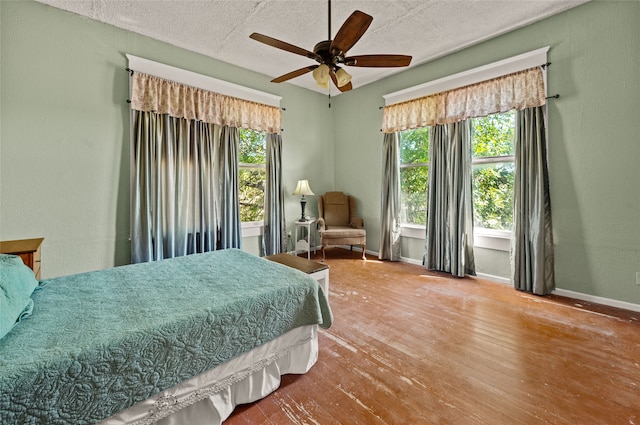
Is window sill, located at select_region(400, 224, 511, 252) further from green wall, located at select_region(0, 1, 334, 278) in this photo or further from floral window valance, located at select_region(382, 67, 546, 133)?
green wall, located at select_region(0, 1, 334, 278)

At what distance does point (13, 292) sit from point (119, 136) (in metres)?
2.41

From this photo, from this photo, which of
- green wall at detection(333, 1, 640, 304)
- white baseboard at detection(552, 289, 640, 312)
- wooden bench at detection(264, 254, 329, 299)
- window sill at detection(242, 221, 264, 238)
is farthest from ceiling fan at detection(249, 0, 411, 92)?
Result: white baseboard at detection(552, 289, 640, 312)

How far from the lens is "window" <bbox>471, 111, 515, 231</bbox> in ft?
11.4

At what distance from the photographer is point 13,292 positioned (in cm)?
134

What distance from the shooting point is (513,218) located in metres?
3.29

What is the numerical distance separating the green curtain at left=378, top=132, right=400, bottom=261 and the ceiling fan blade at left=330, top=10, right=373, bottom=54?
260 centimetres

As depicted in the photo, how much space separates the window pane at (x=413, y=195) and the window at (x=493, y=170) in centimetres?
75

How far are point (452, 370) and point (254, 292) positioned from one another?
4.59 feet

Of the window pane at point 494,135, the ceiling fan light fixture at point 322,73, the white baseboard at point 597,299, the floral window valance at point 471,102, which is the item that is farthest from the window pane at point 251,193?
the white baseboard at point 597,299

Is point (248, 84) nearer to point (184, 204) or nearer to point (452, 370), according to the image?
point (184, 204)

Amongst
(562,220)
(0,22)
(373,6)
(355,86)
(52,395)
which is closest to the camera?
(52,395)

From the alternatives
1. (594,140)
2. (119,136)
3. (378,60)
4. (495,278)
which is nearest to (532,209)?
(594,140)

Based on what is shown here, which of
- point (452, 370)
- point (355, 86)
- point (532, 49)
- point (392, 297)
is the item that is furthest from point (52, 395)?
point (355, 86)

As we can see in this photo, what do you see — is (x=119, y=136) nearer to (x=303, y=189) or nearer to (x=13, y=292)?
(x=13, y=292)
